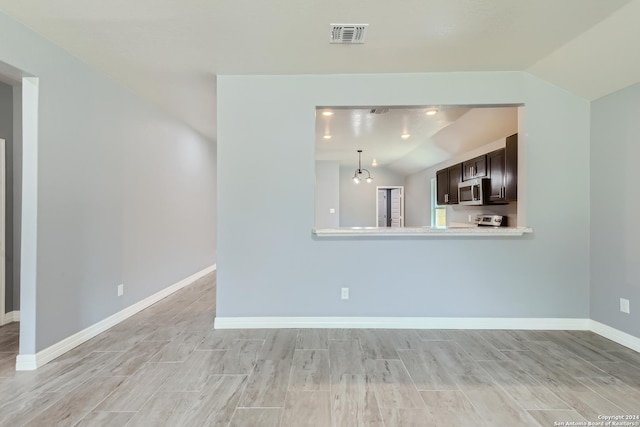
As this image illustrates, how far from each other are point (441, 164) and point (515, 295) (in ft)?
13.4

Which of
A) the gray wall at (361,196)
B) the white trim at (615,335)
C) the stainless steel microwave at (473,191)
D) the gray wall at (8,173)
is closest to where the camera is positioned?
the white trim at (615,335)

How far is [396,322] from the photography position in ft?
9.59

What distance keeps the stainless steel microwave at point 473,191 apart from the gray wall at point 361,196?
4.37m

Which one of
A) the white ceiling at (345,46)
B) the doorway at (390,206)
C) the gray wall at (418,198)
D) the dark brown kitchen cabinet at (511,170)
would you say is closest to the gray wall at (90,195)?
the white ceiling at (345,46)

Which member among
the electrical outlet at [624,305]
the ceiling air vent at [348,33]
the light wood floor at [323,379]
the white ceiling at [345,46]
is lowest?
the light wood floor at [323,379]

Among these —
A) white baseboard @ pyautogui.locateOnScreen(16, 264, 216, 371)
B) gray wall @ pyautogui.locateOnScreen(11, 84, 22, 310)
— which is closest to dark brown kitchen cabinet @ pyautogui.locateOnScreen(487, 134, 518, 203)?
white baseboard @ pyautogui.locateOnScreen(16, 264, 216, 371)

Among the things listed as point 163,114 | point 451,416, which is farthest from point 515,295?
point 163,114

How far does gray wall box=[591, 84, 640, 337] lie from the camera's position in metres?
2.46

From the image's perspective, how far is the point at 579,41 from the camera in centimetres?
227

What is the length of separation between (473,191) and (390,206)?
523 cm

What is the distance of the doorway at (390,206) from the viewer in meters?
9.13

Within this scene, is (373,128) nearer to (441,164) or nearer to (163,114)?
(441,164)

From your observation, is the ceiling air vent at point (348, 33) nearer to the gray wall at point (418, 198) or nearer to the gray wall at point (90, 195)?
the gray wall at point (90, 195)

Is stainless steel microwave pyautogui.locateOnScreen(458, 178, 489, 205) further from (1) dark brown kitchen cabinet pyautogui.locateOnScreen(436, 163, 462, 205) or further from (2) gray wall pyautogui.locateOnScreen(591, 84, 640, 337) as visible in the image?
(2) gray wall pyautogui.locateOnScreen(591, 84, 640, 337)
